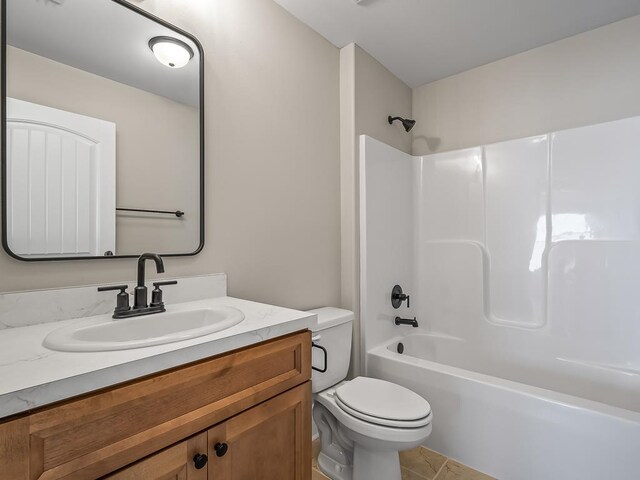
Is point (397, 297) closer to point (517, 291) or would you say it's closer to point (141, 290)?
point (517, 291)

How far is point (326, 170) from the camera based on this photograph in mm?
2039

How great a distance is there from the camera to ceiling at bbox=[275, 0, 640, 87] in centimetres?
178

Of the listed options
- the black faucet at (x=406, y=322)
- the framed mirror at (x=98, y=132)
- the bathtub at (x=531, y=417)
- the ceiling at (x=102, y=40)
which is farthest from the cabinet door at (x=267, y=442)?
the black faucet at (x=406, y=322)

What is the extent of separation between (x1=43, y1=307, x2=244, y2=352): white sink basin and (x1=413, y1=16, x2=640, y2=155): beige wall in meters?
2.24

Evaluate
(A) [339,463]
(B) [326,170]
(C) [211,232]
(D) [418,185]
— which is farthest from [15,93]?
(D) [418,185]

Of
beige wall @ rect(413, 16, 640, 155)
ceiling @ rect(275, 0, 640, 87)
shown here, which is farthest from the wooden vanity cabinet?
beige wall @ rect(413, 16, 640, 155)

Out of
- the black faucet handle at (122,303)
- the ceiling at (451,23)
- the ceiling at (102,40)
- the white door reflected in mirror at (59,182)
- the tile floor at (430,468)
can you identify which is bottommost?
the tile floor at (430,468)

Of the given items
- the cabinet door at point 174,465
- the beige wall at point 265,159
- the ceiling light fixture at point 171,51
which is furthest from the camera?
the beige wall at point 265,159

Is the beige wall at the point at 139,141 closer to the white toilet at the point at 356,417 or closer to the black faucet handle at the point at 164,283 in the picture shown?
the black faucet handle at the point at 164,283

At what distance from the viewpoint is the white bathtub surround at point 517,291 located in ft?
4.99

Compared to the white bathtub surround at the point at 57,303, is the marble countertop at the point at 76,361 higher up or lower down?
lower down

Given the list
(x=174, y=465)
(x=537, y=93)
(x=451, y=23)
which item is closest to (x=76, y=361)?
(x=174, y=465)

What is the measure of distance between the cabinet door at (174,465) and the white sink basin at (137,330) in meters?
0.23

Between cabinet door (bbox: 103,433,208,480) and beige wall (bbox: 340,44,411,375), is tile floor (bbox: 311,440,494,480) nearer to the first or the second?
beige wall (bbox: 340,44,411,375)
